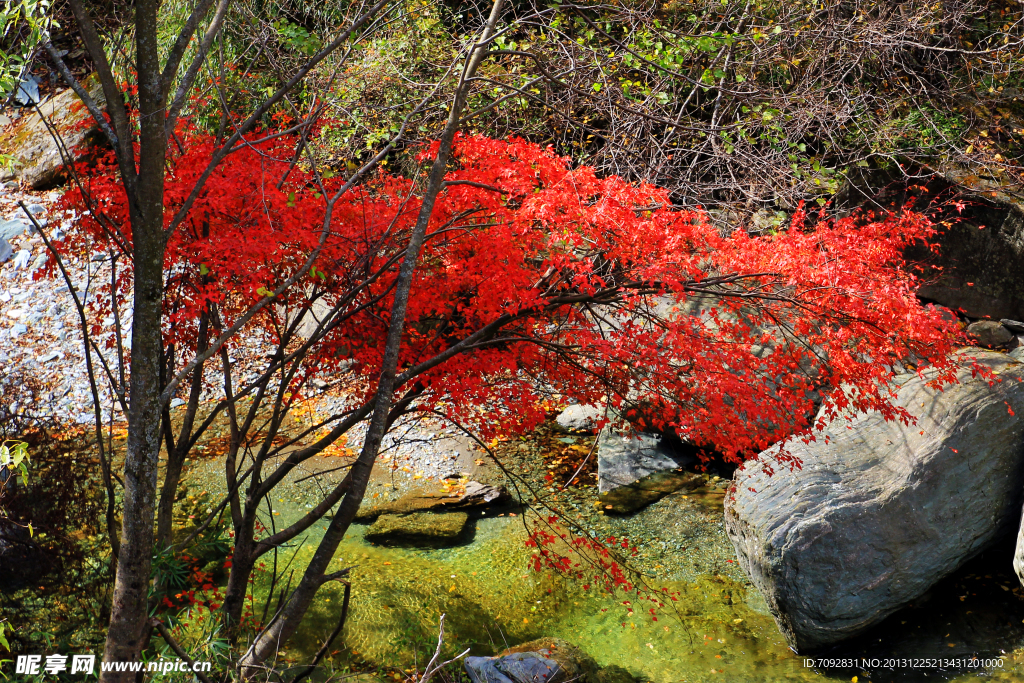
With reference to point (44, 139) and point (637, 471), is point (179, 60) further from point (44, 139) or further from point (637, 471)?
point (44, 139)

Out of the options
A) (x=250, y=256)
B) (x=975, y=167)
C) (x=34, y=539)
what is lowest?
(x=34, y=539)

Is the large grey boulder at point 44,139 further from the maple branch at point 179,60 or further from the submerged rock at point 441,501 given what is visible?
the maple branch at point 179,60

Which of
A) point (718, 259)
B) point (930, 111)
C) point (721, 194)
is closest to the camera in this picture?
point (718, 259)

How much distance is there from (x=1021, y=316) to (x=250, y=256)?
8.26 m

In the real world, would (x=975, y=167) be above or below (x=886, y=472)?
above

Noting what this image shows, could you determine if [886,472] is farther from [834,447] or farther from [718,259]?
[718,259]

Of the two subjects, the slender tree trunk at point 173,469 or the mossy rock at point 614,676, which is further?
the mossy rock at point 614,676

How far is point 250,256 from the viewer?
13.8 ft

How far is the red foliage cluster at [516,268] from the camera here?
14.5ft

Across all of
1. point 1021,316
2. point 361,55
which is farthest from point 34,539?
point 1021,316

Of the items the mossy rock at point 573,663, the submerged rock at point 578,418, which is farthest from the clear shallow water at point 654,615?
the submerged rock at point 578,418

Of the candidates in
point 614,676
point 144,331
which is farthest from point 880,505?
point 144,331

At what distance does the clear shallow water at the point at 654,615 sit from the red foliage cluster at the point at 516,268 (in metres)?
1.65

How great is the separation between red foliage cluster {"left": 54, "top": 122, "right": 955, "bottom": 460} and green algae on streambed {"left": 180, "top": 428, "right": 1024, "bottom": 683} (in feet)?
5.40
